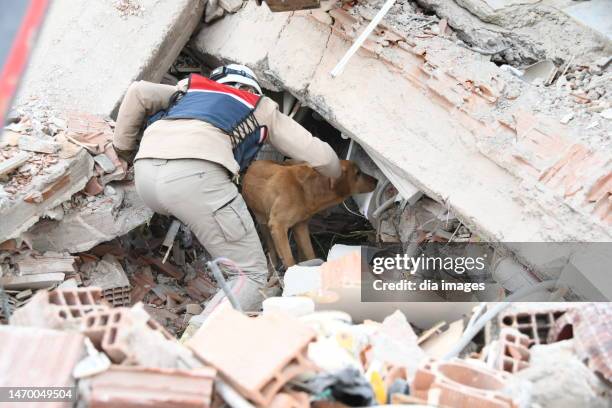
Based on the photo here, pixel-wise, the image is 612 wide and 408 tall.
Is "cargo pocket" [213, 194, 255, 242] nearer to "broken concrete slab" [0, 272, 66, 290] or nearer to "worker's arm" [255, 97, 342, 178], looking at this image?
"worker's arm" [255, 97, 342, 178]

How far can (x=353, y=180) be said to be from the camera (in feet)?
20.5

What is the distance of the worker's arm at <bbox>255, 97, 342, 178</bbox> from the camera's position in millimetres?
5404

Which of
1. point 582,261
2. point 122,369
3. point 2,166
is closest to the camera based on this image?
point 122,369

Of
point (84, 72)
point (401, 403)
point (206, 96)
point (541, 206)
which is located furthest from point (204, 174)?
point (401, 403)

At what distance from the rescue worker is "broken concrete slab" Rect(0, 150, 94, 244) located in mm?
389

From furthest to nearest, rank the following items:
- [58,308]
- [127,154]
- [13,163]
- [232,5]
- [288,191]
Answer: [232,5] → [288,191] → [127,154] → [13,163] → [58,308]

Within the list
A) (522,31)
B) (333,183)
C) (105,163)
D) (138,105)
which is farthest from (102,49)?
(522,31)

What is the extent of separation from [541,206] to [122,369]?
2.85 metres

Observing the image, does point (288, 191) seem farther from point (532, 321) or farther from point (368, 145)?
point (532, 321)

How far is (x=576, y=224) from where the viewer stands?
15.0ft

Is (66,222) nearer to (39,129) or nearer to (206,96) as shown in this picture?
(39,129)

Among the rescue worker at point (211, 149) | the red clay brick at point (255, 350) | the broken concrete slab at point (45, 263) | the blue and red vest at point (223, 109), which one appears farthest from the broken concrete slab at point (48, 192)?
the red clay brick at point (255, 350)

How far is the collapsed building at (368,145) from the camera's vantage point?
4.26 metres

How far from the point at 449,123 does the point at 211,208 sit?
5.73ft
